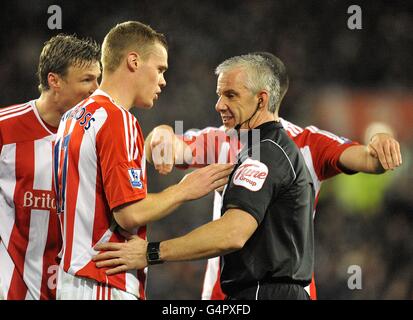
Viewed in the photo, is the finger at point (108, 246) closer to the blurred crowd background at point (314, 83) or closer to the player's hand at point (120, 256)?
the player's hand at point (120, 256)

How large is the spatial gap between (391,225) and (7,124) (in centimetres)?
590

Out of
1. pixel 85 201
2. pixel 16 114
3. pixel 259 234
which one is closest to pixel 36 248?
pixel 16 114

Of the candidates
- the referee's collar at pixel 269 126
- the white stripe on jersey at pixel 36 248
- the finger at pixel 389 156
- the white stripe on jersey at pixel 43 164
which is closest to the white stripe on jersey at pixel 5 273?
the white stripe on jersey at pixel 36 248

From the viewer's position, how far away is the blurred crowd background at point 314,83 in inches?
298

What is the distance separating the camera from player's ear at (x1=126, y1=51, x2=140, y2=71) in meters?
3.07

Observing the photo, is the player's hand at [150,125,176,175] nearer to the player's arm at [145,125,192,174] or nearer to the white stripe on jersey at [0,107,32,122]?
the player's arm at [145,125,192,174]

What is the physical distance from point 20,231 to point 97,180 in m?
0.97

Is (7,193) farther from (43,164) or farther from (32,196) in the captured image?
(43,164)

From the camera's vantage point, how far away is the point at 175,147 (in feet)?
15.0

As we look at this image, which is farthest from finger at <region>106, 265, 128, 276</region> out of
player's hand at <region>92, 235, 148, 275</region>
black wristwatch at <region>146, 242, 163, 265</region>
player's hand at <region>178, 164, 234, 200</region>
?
player's hand at <region>178, 164, 234, 200</region>

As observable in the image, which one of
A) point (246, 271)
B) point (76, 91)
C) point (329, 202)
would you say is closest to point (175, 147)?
point (76, 91)

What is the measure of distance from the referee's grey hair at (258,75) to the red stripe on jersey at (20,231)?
1223mm

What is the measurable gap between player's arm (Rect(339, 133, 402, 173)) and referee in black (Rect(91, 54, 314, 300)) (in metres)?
0.61

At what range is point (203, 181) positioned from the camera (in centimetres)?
291
